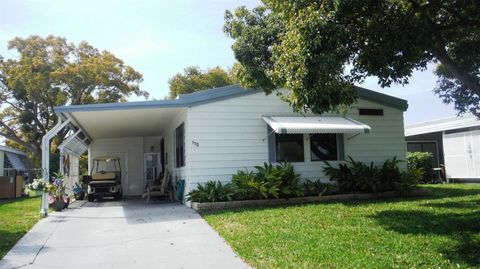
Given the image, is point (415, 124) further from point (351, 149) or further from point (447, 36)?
point (447, 36)

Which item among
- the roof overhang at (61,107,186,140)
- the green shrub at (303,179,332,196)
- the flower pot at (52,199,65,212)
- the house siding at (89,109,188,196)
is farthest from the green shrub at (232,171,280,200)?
the house siding at (89,109,188,196)

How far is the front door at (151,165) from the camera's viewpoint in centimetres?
→ 2273

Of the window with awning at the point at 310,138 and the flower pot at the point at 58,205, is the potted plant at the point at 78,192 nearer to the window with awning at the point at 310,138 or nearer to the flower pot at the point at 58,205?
the flower pot at the point at 58,205

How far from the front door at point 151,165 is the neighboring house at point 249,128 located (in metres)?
6.51

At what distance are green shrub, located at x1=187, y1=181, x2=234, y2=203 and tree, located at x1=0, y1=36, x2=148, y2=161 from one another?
19.4m

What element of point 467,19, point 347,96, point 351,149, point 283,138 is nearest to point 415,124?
point 351,149

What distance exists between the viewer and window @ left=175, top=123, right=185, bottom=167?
46.4ft

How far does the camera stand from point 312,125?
1258cm

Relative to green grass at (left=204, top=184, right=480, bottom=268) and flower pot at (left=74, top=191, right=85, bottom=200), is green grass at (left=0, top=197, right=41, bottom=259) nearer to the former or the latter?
green grass at (left=204, top=184, right=480, bottom=268)

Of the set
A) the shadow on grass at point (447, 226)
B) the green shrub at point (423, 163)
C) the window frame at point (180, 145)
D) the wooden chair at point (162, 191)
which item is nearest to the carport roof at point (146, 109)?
the window frame at point (180, 145)

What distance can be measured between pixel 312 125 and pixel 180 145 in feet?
16.4

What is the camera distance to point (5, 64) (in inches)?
1145

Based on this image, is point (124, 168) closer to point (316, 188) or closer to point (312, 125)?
point (316, 188)

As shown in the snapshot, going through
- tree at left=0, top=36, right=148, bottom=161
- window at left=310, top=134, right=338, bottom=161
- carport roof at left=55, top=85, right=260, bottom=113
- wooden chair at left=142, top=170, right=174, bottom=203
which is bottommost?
wooden chair at left=142, top=170, right=174, bottom=203
